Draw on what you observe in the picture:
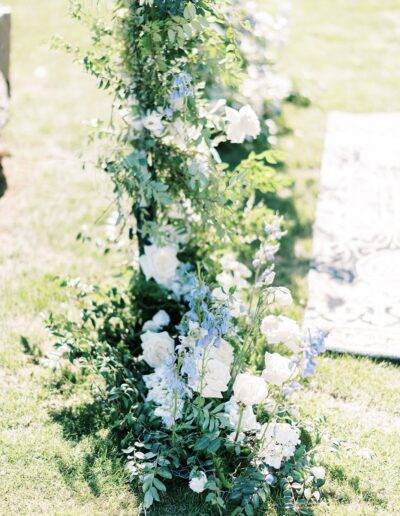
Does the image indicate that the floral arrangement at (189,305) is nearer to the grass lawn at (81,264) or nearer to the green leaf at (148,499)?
the green leaf at (148,499)

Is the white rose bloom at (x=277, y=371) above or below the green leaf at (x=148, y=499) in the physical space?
above

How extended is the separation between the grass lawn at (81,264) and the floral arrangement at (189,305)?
135 millimetres

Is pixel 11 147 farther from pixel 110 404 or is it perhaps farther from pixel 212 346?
pixel 212 346

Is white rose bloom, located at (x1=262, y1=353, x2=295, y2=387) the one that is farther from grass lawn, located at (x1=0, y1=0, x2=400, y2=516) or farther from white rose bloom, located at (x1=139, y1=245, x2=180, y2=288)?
white rose bloom, located at (x1=139, y1=245, x2=180, y2=288)

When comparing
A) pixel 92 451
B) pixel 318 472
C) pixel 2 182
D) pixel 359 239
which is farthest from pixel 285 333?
pixel 2 182

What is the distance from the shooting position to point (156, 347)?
9.78ft

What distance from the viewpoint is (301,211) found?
14.2ft

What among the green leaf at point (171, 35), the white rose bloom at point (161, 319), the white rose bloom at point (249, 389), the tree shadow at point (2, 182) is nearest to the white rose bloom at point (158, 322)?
the white rose bloom at point (161, 319)

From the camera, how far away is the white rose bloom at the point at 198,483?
100 inches

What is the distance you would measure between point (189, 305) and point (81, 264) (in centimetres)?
141

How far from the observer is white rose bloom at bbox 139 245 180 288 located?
322 cm

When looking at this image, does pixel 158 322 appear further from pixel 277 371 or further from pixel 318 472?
pixel 318 472

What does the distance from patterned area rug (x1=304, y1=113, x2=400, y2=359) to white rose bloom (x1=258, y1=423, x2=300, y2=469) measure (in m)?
0.57

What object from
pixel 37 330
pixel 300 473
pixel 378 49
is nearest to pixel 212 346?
pixel 300 473
